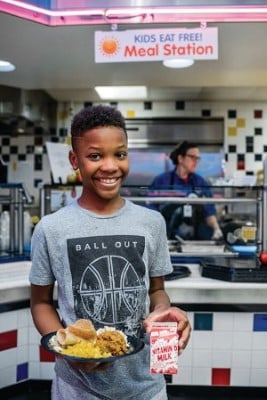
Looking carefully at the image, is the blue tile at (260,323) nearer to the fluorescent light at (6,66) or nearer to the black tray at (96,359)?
the black tray at (96,359)

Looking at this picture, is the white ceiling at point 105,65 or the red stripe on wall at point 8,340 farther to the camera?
the white ceiling at point 105,65

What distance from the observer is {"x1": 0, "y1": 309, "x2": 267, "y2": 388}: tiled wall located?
2.21 metres

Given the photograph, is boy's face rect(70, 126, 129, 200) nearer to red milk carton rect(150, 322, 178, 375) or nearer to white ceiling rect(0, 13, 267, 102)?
red milk carton rect(150, 322, 178, 375)

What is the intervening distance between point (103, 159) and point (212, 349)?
1.51 m

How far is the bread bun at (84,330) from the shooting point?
0.95 metres

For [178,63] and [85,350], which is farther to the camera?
[178,63]

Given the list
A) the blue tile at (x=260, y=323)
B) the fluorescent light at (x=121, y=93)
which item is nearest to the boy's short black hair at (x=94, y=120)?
the blue tile at (x=260, y=323)

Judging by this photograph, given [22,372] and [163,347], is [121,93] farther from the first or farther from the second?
[163,347]

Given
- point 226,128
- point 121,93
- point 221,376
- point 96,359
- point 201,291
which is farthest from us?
point 226,128

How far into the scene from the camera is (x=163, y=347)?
0.95 meters

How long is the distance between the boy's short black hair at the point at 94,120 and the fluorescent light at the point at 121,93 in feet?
11.6

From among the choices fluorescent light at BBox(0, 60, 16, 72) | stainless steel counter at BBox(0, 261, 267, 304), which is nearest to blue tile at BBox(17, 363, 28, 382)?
stainless steel counter at BBox(0, 261, 267, 304)

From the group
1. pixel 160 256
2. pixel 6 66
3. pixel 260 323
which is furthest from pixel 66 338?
pixel 6 66

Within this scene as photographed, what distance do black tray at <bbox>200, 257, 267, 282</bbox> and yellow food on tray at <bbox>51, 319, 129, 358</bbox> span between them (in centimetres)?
126
